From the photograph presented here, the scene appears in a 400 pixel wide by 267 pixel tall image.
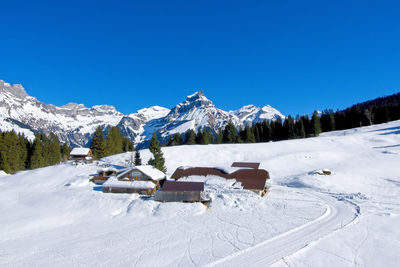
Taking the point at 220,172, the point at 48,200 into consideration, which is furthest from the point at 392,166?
the point at 48,200

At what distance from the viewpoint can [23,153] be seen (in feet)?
241

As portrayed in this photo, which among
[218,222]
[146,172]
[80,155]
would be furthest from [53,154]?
[218,222]

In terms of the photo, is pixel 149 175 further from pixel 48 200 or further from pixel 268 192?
pixel 268 192

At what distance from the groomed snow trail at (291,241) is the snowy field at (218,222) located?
0.25 ft

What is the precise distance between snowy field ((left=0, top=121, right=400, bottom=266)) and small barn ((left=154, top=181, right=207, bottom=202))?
1.77m

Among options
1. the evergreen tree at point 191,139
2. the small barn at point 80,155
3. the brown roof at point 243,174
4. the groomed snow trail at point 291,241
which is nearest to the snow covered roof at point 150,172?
the brown roof at point 243,174

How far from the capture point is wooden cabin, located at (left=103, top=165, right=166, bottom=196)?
4138 centimetres

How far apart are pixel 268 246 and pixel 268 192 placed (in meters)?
24.5

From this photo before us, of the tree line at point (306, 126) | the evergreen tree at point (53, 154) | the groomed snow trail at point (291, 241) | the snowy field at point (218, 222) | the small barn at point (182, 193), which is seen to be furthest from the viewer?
the tree line at point (306, 126)

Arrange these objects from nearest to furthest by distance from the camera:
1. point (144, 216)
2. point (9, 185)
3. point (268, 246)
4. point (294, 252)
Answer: point (294, 252) < point (268, 246) < point (144, 216) < point (9, 185)

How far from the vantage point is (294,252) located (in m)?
16.7

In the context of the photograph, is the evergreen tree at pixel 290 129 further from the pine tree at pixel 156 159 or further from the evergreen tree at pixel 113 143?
the evergreen tree at pixel 113 143

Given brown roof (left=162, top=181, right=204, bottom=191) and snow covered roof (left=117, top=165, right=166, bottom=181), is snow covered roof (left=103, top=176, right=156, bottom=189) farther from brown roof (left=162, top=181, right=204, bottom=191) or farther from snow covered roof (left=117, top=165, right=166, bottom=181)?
brown roof (left=162, top=181, right=204, bottom=191)

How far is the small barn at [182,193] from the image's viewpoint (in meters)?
35.0
